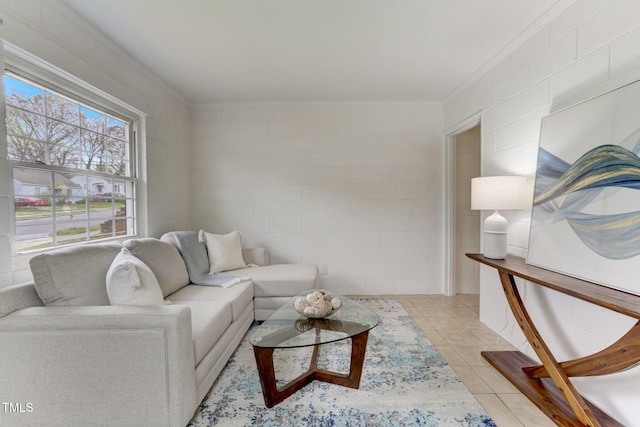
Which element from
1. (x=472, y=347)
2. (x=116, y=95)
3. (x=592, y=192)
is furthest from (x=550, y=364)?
(x=116, y=95)

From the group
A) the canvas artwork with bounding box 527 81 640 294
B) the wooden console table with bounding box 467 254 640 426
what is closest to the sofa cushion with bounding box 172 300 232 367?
the wooden console table with bounding box 467 254 640 426

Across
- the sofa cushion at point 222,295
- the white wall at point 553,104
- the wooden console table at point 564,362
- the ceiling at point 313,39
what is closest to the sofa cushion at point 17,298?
the sofa cushion at point 222,295

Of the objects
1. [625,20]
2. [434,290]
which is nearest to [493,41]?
[625,20]

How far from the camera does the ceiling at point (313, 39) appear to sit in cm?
188

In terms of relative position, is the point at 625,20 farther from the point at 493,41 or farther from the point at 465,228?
the point at 465,228

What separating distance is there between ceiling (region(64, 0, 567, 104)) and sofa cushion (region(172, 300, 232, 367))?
2.01 m

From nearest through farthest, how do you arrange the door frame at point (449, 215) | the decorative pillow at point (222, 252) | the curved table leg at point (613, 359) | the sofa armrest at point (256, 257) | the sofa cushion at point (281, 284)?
the curved table leg at point (613, 359) → the sofa cushion at point (281, 284) → the decorative pillow at point (222, 252) → the sofa armrest at point (256, 257) → the door frame at point (449, 215)

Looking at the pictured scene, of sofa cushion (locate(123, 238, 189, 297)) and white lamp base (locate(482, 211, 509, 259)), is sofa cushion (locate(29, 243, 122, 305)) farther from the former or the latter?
white lamp base (locate(482, 211, 509, 259))

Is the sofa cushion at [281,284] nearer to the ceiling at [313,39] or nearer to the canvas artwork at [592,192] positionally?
the canvas artwork at [592,192]

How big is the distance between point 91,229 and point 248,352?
1564mm

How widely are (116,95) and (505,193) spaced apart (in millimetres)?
3122

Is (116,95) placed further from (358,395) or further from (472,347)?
(472,347)

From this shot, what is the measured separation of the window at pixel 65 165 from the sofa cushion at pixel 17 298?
1.11 ft

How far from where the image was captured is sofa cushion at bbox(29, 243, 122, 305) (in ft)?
4.87
